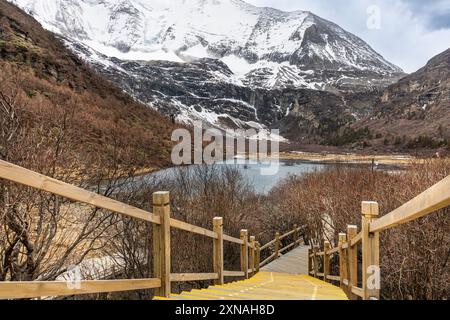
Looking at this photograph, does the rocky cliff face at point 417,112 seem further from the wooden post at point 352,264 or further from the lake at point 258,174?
the wooden post at point 352,264

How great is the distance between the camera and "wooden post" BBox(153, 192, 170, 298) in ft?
11.7

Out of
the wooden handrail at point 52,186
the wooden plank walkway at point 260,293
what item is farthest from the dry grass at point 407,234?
the wooden handrail at point 52,186

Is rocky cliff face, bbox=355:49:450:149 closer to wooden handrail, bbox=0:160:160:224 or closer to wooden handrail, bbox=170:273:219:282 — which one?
wooden handrail, bbox=170:273:219:282

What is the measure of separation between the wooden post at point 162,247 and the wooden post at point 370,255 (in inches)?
71.8

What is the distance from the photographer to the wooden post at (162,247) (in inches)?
141

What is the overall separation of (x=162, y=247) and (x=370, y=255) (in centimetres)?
A: 190

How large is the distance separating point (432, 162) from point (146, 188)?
12.8m

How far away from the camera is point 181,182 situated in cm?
2548

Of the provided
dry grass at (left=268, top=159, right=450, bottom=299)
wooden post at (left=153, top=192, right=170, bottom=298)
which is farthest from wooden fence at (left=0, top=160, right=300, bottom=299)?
dry grass at (left=268, top=159, right=450, bottom=299)

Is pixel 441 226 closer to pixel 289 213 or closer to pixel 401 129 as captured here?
pixel 289 213

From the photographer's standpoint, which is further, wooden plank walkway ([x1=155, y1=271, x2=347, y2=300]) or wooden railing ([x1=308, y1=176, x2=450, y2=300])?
wooden plank walkway ([x1=155, y1=271, x2=347, y2=300])

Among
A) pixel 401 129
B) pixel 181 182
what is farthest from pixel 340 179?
pixel 401 129

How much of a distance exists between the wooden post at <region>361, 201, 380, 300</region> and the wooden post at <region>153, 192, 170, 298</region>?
1.82 meters
